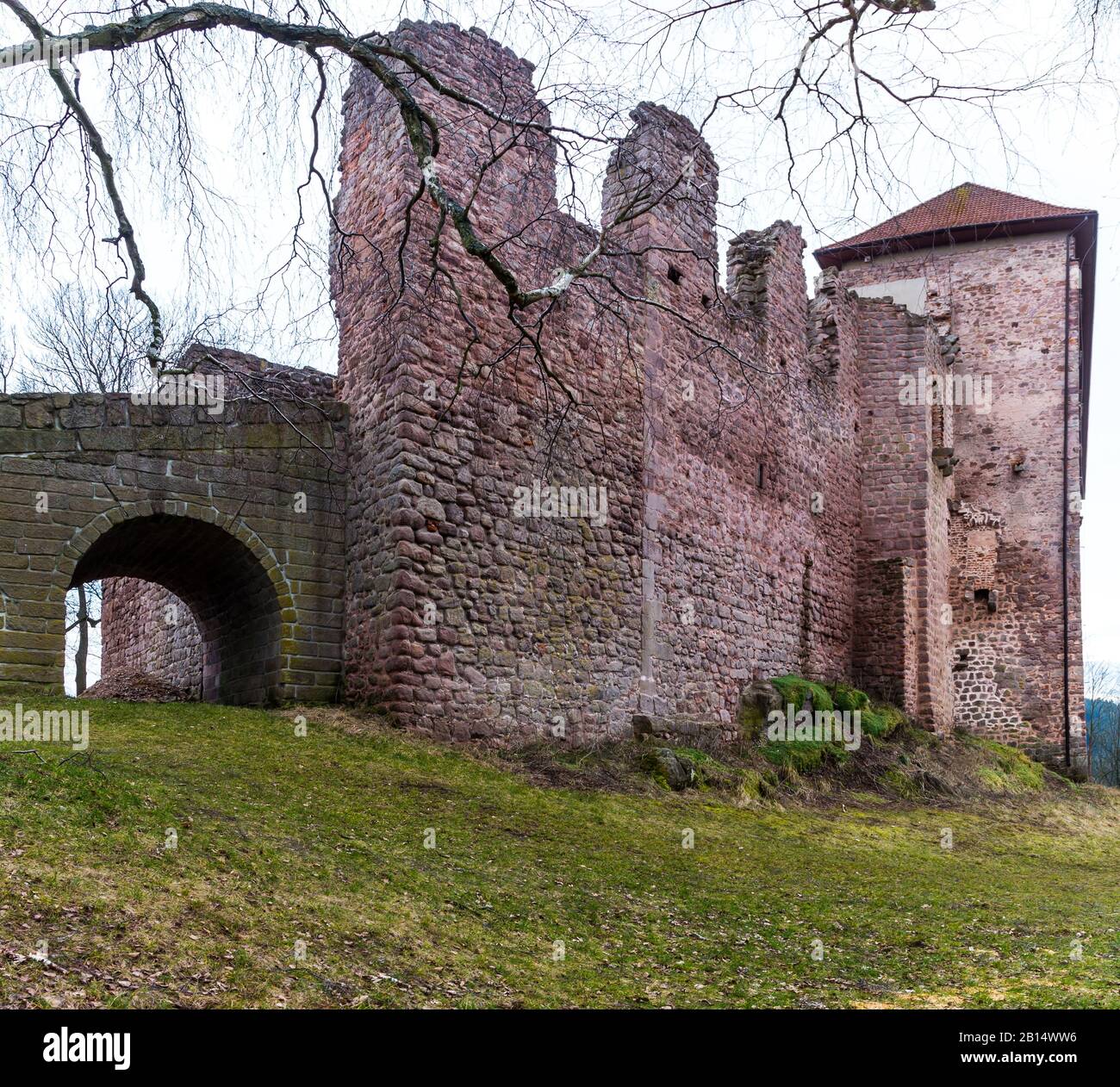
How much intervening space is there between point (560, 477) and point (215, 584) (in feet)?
12.3

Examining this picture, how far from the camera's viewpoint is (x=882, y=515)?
19.1m

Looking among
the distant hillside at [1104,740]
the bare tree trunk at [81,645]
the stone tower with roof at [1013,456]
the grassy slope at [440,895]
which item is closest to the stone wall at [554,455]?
the grassy slope at [440,895]

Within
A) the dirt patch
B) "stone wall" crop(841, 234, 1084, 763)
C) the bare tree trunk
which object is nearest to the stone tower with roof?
"stone wall" crop(841, 234, 1084, 763)

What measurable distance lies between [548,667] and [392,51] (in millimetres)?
6676

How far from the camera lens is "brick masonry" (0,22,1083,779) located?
1014cm

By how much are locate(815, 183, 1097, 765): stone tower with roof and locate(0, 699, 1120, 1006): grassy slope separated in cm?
1262

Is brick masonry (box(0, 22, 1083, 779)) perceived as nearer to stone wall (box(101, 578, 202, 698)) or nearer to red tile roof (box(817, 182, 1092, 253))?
stone wall (box(101, 578, 202, 698))

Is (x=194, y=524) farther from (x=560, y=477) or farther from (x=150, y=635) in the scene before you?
(x=150, y=635)

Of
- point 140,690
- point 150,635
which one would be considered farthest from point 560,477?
point 150,635

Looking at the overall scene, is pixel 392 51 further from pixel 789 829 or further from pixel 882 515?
pixel 882 515

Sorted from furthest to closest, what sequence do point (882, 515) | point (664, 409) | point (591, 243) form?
point (882, 515) < point (664, 409) < point (591, 243)

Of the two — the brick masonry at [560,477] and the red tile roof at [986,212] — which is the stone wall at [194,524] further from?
the red tile roof at [986,212]

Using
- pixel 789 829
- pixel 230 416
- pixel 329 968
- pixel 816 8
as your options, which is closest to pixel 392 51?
pixel 816 8

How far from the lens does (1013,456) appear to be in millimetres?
22562
